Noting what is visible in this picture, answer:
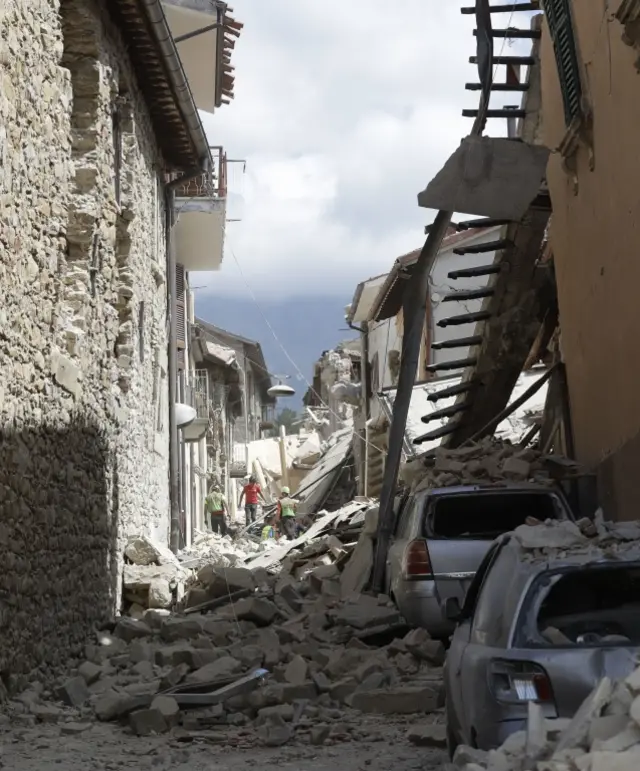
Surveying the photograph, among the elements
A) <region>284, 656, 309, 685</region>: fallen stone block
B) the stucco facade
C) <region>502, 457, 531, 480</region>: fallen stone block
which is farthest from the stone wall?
the stucco facade

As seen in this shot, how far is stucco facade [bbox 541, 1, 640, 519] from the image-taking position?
12.1 metres

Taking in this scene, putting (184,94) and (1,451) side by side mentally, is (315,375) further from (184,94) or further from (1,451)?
(1,451)

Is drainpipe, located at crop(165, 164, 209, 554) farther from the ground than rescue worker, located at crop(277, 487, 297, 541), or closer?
farther from the ground

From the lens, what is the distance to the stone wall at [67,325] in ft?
34.3

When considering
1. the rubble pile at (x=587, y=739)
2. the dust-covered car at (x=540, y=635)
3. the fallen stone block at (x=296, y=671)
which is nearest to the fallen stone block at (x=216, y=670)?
the fallen stone block at (x=296, y=671)

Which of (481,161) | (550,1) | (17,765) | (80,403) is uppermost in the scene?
(550,1)

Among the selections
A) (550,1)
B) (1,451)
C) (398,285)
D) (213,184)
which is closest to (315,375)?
(398,285)

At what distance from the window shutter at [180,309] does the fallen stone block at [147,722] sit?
2012 centimetres

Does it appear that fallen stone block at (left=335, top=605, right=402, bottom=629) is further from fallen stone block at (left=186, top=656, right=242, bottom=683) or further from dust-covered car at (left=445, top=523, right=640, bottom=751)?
dust-covered car at (left=445, top=523, right=640, bottom=751)

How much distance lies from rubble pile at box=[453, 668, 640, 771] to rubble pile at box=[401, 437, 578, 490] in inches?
339

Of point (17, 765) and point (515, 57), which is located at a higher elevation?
point (515, 57)

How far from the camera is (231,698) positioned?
394 inches

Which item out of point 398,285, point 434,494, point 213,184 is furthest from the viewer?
point 398,285

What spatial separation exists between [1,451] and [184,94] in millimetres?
10311
